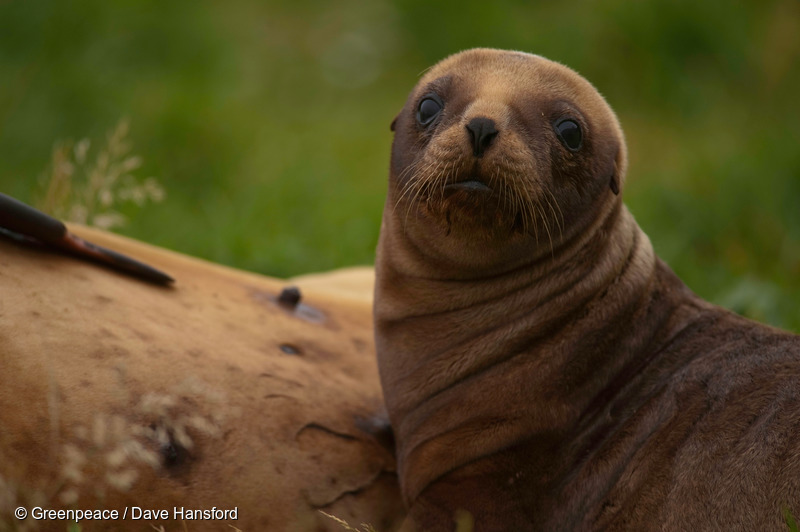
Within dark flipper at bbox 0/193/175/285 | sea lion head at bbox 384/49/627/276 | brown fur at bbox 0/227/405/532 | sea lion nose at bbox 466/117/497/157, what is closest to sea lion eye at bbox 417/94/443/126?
sea lion head at bbox 384/49/627/276

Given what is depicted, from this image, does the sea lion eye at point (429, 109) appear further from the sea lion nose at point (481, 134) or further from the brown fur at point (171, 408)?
the brown fur at point (171, 408)

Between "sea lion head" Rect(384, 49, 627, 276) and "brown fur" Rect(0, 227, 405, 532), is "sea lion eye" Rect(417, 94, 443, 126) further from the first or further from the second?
"brown fur" Rect(0, 227, 405, 532)

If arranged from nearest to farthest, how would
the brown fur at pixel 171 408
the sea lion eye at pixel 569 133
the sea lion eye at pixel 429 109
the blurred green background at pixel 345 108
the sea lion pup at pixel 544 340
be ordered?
the brown fur at pixel 171 408 < the sea lion pup at pixel 544 340 < the sea lion eye at pixel 569 133 < the sea lion eye at pixel 429 109 < the blurred green background at pixel 345 108

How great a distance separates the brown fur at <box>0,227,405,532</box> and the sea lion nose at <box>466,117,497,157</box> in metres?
0.93

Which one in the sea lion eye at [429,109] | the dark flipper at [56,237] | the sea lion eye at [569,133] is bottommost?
the dark flipper at [56,237]

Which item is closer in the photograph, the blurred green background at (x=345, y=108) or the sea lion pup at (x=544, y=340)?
the sea lion pup at (x=544, y=340)

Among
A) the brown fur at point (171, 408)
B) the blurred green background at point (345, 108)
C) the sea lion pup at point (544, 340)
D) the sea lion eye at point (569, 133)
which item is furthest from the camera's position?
the blurred green background at point (345, 108)

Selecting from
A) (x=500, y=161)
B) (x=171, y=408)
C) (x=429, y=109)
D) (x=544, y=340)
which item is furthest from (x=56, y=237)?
(x=544, y=340)

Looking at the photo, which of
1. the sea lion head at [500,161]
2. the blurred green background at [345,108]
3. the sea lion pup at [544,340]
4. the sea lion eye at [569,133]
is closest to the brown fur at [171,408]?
the sea lion pup at [544,340]

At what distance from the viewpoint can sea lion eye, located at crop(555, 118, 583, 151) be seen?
285cm

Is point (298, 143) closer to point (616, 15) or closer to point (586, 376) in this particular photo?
point (616, 15)

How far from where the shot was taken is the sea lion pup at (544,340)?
2.54m

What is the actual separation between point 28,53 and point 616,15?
225 inches

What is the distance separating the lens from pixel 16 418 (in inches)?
89.6
